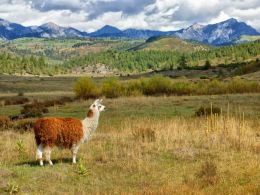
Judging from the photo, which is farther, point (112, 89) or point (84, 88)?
point (84, 88)

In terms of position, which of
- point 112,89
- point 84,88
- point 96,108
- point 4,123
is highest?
point 96,108

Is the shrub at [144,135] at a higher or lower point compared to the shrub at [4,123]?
higher

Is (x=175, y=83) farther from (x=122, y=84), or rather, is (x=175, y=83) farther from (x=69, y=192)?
(x=69, y=192)

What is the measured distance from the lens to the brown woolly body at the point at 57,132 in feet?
43.4

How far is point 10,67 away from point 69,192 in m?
152

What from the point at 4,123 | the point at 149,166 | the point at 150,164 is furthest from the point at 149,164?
the point at 4,123

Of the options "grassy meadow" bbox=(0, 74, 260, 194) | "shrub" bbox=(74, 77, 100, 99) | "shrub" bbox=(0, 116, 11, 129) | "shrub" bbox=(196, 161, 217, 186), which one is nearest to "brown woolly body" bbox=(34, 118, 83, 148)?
"grassy meadow" bbox=(0, 74, 260, 194)

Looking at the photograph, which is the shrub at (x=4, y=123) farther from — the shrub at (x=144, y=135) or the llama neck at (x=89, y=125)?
the llama neck at (x=89, y=125)

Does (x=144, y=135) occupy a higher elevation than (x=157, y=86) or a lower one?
higher

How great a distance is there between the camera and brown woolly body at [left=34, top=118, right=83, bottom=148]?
43.4 feet

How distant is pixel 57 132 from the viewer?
43.7ft

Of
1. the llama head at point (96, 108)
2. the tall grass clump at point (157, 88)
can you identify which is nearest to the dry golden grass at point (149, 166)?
the llama head at point (96, 108)

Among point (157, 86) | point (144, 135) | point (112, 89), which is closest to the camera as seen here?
point (144, 135)

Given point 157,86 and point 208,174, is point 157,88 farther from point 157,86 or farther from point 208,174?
point 208,174
